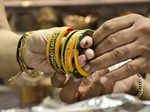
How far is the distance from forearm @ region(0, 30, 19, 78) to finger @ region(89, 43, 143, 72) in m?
0.26

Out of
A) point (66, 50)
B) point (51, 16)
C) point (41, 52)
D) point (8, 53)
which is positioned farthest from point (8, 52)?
point (51, 16)

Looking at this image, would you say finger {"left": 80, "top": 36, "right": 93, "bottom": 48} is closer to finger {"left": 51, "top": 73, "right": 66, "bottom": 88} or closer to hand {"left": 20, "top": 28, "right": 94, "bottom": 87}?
hand {"left": 20, "top": 28, "right": 94, "bottom": 87}

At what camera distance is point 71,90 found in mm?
710

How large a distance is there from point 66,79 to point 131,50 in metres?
0.26

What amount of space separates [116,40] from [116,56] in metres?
0.04

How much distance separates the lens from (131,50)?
1.76 feet

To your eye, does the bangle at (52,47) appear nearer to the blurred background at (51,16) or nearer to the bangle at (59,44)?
the bangle at (59,44)

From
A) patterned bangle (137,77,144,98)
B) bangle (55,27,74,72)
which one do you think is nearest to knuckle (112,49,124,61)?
bangle (55,27,74,72)

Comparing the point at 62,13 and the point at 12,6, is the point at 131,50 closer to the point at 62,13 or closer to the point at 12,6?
the point at 62,13

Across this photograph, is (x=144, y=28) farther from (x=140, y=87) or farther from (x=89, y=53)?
(x=140, y=87)

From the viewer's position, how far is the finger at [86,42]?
0.55 metres

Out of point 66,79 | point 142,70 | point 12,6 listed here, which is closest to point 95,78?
point 66,79

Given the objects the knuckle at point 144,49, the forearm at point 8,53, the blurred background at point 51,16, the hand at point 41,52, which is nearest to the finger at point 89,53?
the hand at point 41,52

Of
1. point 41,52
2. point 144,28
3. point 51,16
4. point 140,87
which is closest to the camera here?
point 144,28
